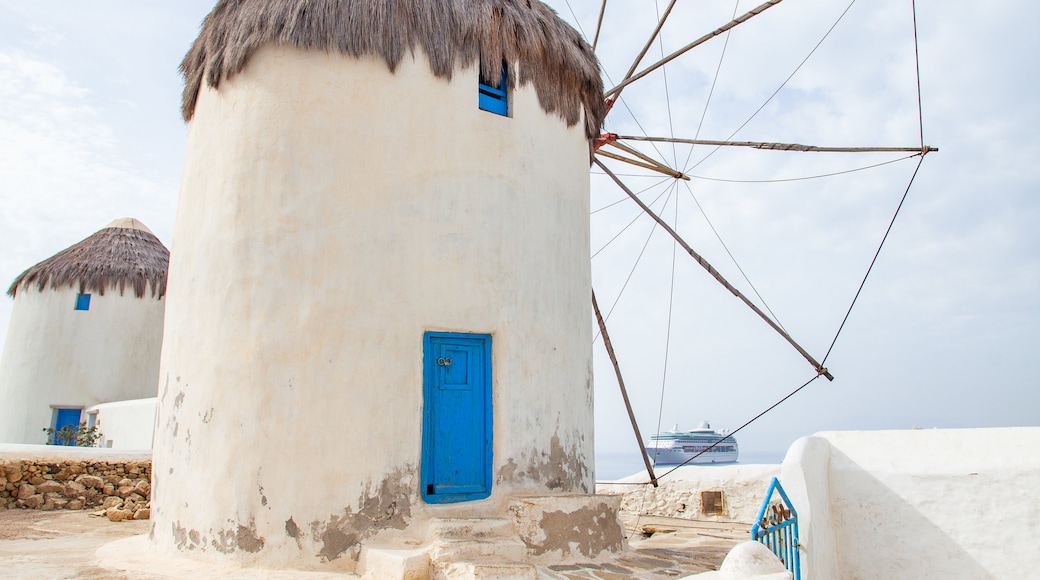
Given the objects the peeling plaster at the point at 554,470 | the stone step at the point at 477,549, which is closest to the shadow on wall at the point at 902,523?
the peeling plaster at the point at 554,470

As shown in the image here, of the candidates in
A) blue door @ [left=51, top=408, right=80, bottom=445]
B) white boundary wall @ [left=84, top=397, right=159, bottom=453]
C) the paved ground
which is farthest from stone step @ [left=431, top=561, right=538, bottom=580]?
blue door @ [left=51, top=408, right=80, bottom=445]

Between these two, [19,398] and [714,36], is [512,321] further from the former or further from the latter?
[19,398]

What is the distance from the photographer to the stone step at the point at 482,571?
15.4ft

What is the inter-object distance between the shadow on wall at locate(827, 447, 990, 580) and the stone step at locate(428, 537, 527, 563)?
8.50ft

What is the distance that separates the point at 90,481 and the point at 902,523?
923 cm

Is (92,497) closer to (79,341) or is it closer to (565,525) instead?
(565,525)

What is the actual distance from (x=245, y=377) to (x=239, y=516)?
1002 mm

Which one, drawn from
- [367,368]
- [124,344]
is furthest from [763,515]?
[124,344]

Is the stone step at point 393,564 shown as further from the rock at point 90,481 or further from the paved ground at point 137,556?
the rock at point 90,481

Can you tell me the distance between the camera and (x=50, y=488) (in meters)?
9.06

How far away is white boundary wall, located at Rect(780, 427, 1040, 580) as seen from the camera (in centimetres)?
534

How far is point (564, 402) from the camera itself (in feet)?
21.5

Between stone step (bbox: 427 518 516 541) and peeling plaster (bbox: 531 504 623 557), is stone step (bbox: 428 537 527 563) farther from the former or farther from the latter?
peeling plaster (bbox: 531 504 623 557)

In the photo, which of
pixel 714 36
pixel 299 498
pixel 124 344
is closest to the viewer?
pixel 299 498
